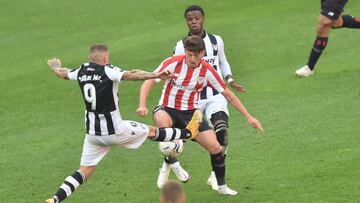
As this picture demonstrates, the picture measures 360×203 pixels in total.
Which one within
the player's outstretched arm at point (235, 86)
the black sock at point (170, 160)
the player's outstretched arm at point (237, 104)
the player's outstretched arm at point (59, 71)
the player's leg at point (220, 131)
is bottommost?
the black sock at point (170, 160)

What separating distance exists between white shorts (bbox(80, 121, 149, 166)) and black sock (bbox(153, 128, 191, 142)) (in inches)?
8.9

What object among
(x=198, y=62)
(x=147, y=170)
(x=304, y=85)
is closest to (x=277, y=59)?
(x=304, y=85)

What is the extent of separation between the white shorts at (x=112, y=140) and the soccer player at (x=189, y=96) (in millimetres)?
517

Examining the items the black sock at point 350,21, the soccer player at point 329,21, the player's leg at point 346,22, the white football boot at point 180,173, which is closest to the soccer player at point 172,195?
the white football boot at point 180,173

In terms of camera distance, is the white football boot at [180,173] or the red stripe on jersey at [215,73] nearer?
the red stripe on jersey at [215,73]

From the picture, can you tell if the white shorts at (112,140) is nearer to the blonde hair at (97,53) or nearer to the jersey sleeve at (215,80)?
the blonde hair at (97,53)

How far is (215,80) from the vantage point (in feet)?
38.2

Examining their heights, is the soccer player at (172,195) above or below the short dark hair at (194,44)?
above

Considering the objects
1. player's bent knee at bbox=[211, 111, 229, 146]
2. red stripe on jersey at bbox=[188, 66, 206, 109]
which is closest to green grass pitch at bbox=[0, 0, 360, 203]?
player's bent knee at bbox=[211, 111, 229, 146]

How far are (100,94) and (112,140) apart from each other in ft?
2.20

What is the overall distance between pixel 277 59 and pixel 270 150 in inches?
285

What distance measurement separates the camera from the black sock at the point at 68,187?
10.7 metres

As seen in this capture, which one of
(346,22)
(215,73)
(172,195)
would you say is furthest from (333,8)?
(172,195)

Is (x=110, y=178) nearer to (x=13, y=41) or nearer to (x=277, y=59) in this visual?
(x=277, y=59)
